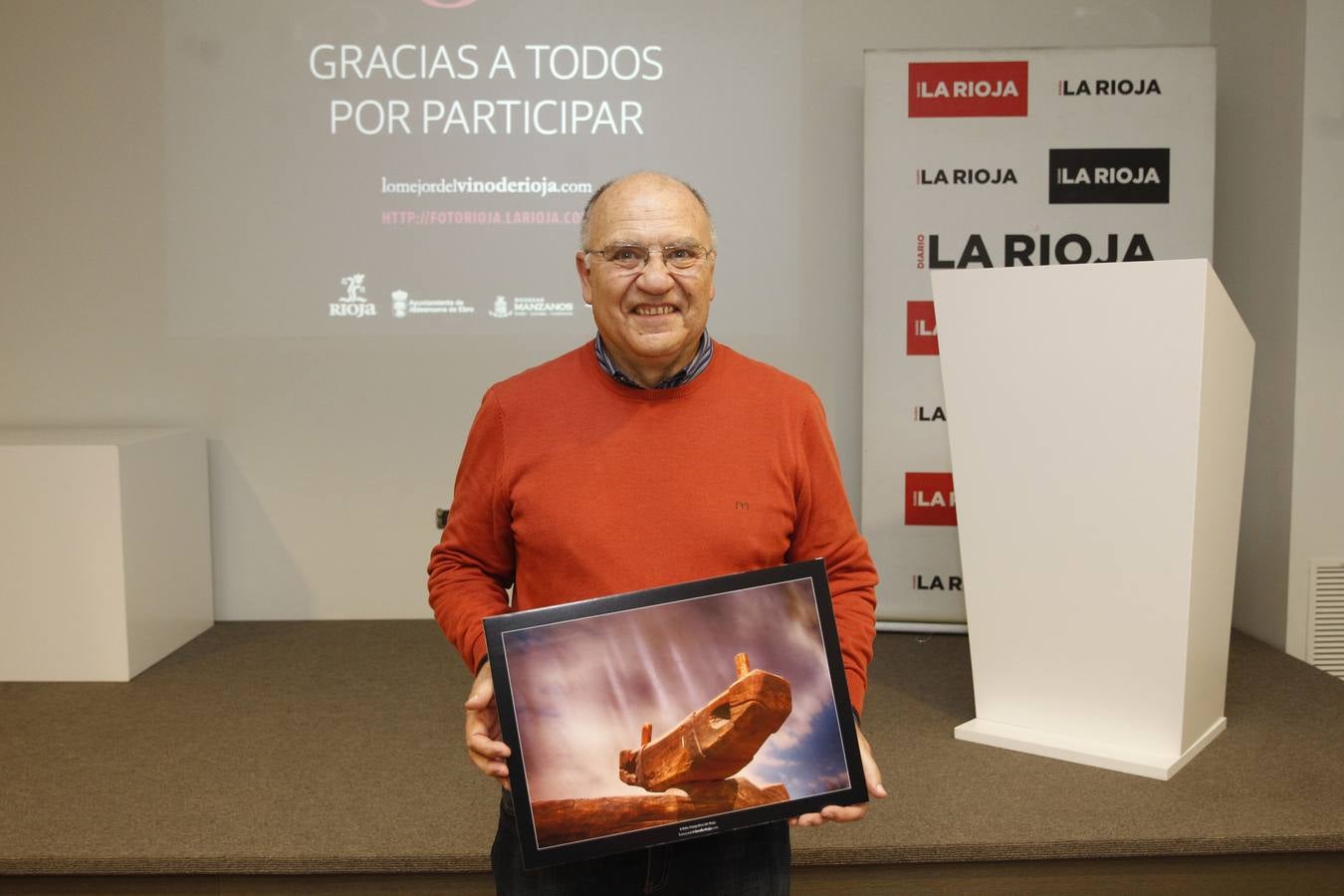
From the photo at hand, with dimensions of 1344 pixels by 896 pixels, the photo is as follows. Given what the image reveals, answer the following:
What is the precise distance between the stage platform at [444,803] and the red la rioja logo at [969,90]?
2066mm

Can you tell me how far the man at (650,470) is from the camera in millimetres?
1420

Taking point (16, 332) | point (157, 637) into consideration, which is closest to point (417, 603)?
point (157, 637)

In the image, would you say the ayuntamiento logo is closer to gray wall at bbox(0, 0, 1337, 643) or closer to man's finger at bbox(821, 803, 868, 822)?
gray wall at bbox(0, 0, 1337, 643)

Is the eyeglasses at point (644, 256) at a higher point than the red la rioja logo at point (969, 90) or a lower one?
lower

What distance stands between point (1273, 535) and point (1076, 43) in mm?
2021

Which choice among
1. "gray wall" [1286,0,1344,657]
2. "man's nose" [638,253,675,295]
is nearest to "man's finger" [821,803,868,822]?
"man's nose" [638,253,675,295]

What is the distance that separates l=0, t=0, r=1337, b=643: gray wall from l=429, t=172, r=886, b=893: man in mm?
3019

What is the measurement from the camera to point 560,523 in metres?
1.43

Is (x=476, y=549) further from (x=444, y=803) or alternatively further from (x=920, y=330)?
(x=920, y=330)

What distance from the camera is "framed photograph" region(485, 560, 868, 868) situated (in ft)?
4.21

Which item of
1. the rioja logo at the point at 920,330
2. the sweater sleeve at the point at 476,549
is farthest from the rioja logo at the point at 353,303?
the sweater sleeve at the point at 476,549

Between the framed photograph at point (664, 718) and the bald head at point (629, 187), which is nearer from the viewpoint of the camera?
the framed photograph at point (664, 718)

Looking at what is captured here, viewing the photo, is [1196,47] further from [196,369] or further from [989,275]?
[196,369]

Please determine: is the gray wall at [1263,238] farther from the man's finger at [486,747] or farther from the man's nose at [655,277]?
the man's finger at [486,747]
